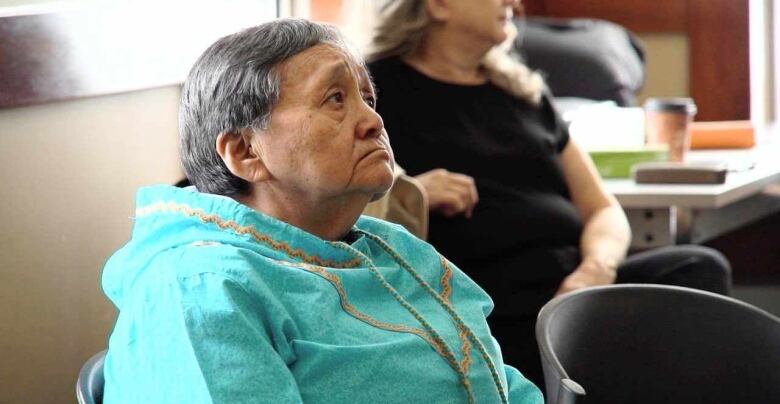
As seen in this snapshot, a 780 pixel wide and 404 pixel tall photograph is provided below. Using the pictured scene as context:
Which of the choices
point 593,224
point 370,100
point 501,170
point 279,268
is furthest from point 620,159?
point 279,268

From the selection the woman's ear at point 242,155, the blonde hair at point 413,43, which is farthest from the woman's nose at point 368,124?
the blonde hair at point 413,43

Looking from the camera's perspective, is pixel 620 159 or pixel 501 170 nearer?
pixel 501 170

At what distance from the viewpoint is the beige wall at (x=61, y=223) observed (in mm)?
1614

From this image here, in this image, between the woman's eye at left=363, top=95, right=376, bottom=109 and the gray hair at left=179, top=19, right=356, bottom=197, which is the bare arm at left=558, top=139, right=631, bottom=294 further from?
the gray hair at left=179, top=19, right=356, bottom=197

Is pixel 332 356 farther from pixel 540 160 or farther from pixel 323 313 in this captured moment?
pixel 540 160

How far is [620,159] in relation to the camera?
277cm

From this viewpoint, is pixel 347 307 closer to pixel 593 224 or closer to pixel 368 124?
pixel 368 124

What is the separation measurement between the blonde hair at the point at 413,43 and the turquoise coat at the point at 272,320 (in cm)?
103

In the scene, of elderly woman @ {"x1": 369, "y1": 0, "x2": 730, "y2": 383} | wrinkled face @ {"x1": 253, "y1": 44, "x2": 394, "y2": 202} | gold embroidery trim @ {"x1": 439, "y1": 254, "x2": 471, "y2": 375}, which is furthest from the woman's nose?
elderly woman @ {"x1": 369, "y1": 0, "x2": 730, "y2": 383}

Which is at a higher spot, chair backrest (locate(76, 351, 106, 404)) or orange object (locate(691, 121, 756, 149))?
chair backrest (locate(76, 351, 106, 404))

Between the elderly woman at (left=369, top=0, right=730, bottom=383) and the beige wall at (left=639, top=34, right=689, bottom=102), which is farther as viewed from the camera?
the beige wall at (left=639, top=34, right=689, bottom=102)

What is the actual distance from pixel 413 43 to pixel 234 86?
1.17m

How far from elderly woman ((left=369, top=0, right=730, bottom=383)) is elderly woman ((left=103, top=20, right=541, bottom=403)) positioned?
0.86 m

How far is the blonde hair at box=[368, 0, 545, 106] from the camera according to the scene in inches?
93.5
